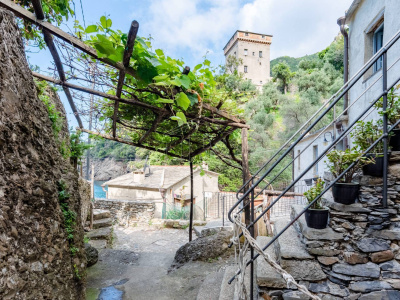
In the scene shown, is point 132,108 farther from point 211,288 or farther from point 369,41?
point 369,41

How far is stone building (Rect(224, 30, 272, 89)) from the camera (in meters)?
33.2

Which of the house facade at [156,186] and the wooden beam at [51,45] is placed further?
the house facade at [156,186]

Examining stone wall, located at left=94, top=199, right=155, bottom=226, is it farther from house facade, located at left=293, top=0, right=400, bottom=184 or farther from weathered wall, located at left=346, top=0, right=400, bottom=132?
weathered wall, located at left=346, top=0, right=400, bottom=132

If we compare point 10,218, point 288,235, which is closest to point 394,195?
point 288,235

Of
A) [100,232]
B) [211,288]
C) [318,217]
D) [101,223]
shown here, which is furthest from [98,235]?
[318,217]

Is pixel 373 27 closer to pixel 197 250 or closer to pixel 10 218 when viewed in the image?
pixel 197 250

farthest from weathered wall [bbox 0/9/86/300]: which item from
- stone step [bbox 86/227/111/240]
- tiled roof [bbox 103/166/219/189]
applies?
tiled roof [bbox 103/166/219/189]

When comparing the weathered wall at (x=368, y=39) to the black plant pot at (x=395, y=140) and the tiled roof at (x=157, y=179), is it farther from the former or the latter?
the tiled roof at (x=157, y=179)

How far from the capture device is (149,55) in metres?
1.84

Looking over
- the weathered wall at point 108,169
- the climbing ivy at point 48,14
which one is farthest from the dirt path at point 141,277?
the weathered wall at point 108,169

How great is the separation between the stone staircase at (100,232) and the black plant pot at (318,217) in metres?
4.72

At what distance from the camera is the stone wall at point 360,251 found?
1545 millimetres

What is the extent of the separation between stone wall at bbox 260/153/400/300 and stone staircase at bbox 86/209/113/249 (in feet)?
15.3

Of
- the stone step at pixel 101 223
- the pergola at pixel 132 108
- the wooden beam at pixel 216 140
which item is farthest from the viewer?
the stone step at pixel 101 223
